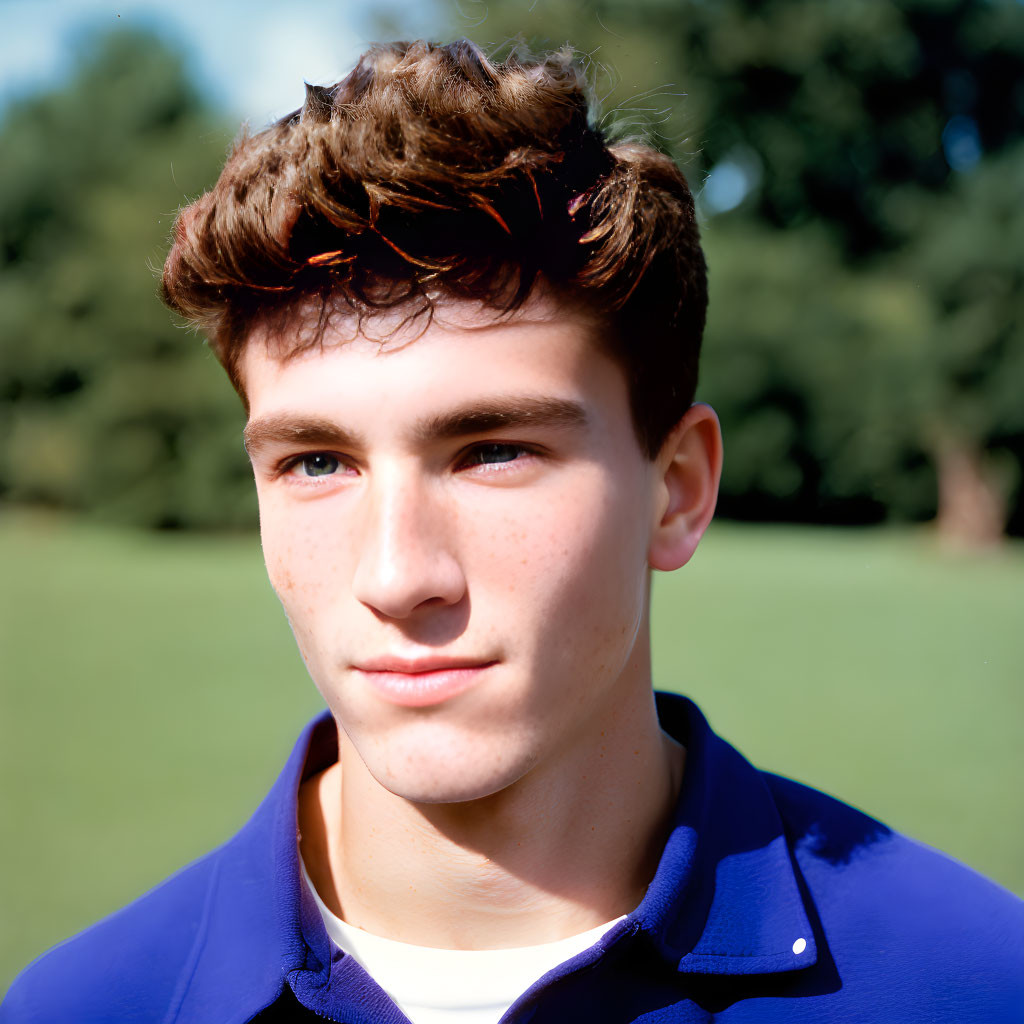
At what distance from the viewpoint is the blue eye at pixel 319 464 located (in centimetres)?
183

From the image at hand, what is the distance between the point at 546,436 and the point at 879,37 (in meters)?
36.3

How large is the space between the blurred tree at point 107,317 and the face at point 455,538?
2529 centimetres

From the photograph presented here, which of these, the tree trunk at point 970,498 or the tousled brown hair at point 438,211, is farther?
the tree trunk at point 970,498

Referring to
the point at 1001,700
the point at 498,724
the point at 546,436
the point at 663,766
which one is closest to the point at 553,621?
the point at 498,724

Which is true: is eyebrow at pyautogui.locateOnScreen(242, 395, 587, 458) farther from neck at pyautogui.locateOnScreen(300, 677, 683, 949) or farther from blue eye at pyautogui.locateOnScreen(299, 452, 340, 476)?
neck at pyautogui.locateOnScreen(300, 677, 683, 949)

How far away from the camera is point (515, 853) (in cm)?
191

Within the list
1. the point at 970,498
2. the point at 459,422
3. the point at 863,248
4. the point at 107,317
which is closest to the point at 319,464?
the point at 459,422

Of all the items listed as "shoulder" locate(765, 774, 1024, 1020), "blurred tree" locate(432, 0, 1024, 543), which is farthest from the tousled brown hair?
"blurred tree" locate(432, 0, 1024, 543)

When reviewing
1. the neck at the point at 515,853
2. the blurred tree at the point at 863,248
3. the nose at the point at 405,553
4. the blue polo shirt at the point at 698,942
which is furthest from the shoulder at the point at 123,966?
the blurred tree at the point at 863,248

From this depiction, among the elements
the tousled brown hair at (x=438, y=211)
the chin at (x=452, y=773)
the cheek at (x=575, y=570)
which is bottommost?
the chin at (x=452, y=773)

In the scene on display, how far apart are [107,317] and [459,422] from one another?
104 ft

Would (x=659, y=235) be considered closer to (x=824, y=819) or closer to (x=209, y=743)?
(x=824, y=819)

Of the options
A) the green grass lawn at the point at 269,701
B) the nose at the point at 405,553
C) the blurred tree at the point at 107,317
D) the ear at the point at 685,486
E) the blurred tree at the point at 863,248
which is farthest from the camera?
the blurred tree at the point at 107,317

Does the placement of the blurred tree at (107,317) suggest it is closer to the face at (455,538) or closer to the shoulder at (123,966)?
the shoulder at (123,966)
